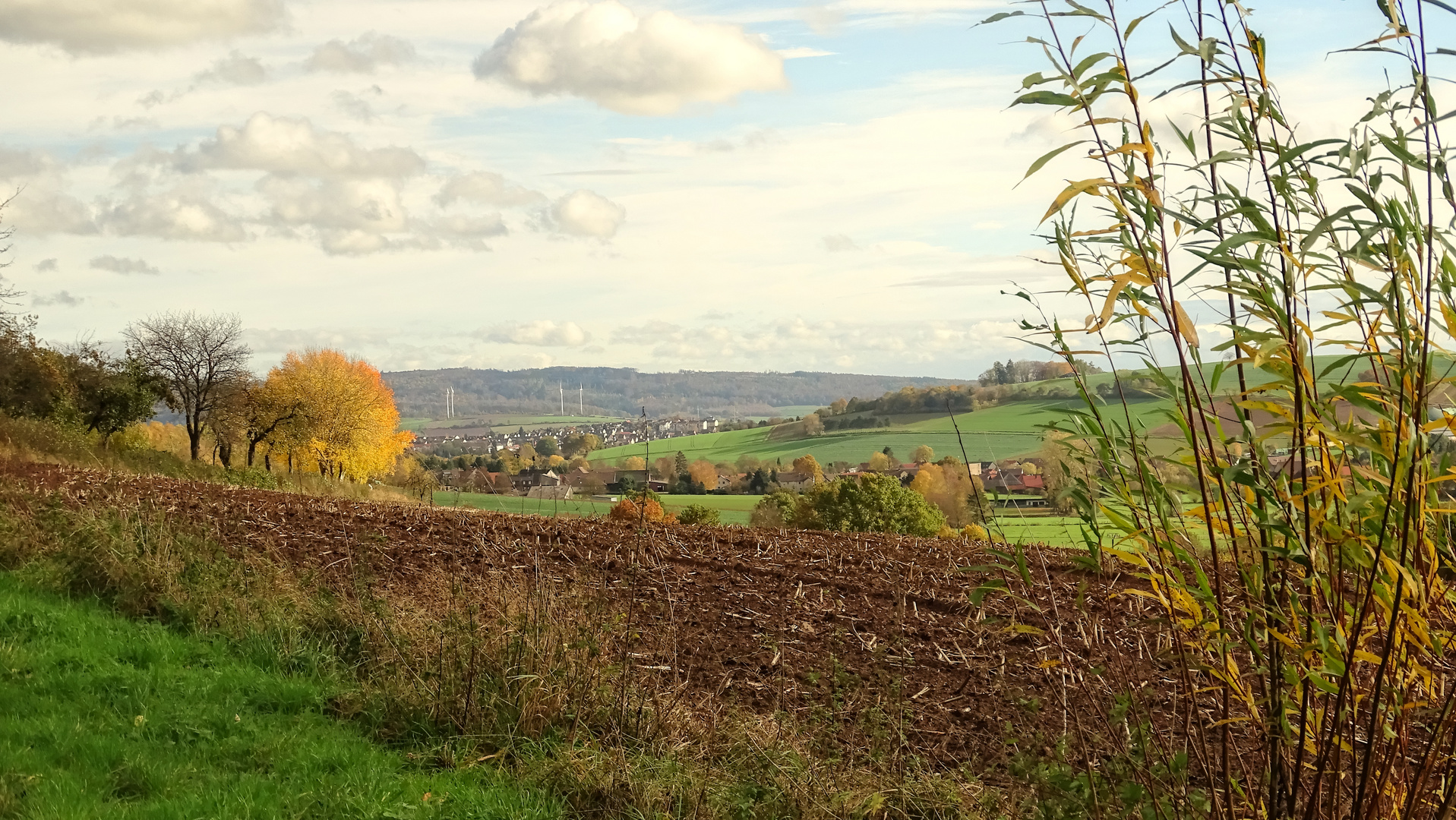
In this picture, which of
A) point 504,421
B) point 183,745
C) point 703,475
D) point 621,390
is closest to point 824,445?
point 703,475

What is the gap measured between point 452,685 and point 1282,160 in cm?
437

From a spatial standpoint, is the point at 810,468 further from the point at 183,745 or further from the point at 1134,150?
the point at 1134,150

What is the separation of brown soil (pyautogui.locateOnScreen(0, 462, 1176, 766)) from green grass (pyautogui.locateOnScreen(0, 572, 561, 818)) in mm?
1213

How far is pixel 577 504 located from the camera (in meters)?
8.51

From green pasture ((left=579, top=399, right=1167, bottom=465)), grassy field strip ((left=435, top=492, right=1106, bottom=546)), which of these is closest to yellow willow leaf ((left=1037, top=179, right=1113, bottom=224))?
grassy field strip ((left=435, top=492, right=1106, bottom=546))

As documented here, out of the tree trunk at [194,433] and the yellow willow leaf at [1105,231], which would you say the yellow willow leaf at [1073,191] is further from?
the tree trunk at [194,433]

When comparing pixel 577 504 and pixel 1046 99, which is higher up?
pixel 1046 99

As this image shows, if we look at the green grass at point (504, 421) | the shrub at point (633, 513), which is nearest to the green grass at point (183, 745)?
the shrub at point (633, 513)

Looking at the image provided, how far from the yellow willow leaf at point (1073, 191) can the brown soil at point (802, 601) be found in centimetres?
101

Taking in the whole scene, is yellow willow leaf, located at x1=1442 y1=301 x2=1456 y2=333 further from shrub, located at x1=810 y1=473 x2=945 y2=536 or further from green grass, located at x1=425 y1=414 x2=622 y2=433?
green grass, located at x1=425 y1=414 x2=622 y2=433

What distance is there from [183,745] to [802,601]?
3415 mm

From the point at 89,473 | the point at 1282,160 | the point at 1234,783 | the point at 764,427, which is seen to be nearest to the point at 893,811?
the point at 1234,783

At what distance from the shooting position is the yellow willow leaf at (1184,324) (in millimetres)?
2133

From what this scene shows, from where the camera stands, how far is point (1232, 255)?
2.01 meters
